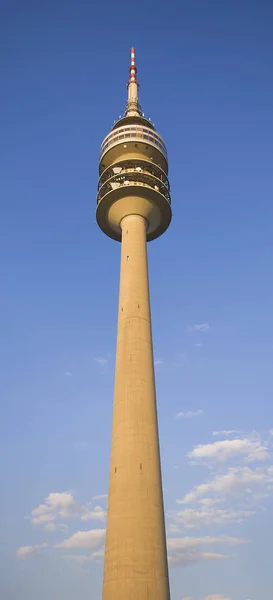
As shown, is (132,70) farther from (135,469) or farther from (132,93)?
(135,469)

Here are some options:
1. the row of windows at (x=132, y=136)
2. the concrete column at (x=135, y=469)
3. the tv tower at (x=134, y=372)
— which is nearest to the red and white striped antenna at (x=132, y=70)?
the tv tower at (x=134, y=372)

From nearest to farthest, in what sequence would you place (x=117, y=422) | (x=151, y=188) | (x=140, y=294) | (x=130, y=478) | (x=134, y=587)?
(x=134, y=587) < (x=130, y=478) < (x=117, y=422) < (x=140, y=294) < (x=151, y=188)

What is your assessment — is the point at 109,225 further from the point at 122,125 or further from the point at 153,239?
the point at 122,125

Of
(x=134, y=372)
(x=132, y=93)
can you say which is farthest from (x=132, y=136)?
(x=134, y=372)

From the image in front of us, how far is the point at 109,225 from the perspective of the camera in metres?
54.0

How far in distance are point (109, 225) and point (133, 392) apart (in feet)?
68.4

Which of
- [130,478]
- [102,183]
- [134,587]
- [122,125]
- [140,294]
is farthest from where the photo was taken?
[122,125]

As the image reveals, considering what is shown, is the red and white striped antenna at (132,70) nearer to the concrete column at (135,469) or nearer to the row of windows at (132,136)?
the row of windows at (132,136)

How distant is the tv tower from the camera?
33188 mm

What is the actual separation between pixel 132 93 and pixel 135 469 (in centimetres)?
4717

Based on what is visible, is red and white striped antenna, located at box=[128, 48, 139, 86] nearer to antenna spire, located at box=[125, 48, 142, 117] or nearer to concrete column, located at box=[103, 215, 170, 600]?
antenna spire, located at box=[125, 48, 142, 117]

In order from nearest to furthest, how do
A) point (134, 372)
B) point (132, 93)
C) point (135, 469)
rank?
point (135, 469)
point (134, 372)
point (132, 93)

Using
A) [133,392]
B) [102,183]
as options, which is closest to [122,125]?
[102,183]

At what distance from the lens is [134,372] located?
133 feet
